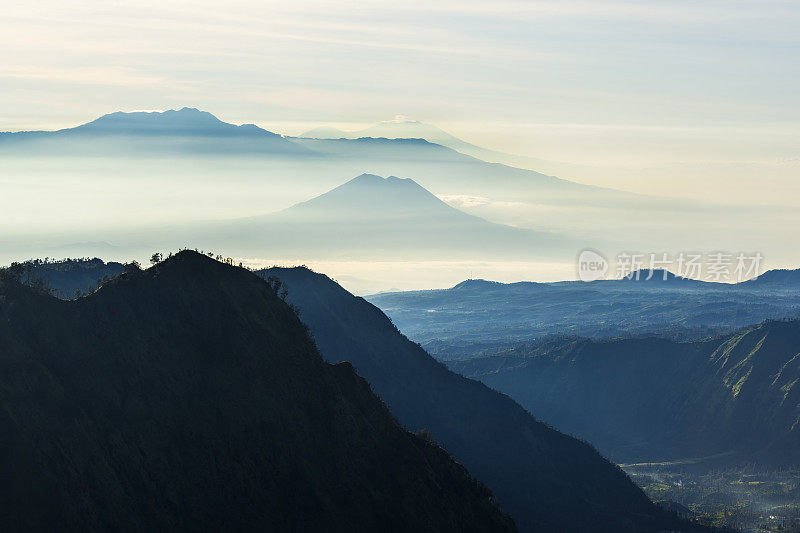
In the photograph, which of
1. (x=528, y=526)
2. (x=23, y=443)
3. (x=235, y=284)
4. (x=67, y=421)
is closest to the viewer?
(x=23, y=443)

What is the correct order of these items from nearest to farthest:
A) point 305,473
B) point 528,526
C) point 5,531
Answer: point 5,531, point 305,473, point 528,526

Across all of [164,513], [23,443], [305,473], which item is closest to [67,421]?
[23,443]

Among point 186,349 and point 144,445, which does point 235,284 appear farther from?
point 144,445

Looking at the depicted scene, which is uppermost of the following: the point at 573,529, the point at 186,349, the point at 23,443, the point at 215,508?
the point at 186,349

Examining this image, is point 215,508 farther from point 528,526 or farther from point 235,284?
point 528,526

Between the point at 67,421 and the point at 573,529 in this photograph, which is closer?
the point at 67,421

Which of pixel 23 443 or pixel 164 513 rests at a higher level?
pixel 23 443

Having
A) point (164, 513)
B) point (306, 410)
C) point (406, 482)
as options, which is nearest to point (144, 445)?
point (164, 513)
